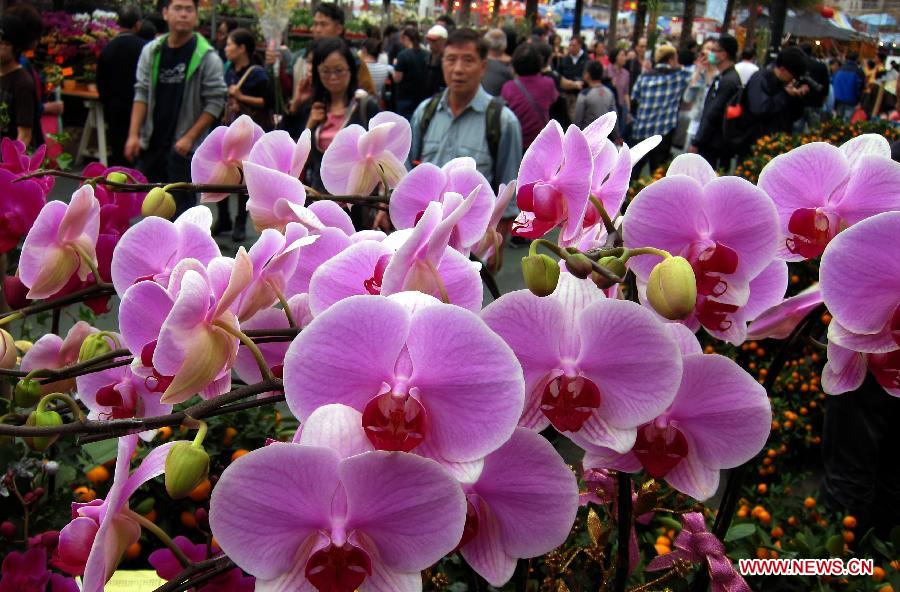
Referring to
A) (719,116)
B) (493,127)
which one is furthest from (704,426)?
(719,116)

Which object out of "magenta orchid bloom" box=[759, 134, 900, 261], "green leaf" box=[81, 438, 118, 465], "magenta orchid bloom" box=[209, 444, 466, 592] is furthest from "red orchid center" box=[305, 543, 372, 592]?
"green leaf" box=[81, 438, 118, 465]

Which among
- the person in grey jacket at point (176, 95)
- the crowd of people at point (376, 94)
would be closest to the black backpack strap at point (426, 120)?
the crowd of people at point (376, 94)

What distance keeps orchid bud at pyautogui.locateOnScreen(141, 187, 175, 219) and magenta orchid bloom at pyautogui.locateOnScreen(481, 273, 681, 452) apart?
37cm

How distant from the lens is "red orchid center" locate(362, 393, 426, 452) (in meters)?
0.37

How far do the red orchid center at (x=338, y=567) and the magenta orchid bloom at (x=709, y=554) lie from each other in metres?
0.28

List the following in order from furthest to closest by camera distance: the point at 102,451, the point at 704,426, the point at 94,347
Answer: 1. the point at 102,451
2. the point at 94,347
3. the point at 704,426

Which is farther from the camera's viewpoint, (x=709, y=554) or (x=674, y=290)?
(x=709, y=554)

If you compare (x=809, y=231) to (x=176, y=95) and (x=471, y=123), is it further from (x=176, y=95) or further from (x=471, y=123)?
(x=176, y=95)

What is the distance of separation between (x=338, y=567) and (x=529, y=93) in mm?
3798

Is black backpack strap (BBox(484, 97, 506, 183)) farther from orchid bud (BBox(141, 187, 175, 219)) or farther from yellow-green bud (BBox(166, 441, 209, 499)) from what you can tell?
yellow-green bud (BBox(166, 441, 209, 499))

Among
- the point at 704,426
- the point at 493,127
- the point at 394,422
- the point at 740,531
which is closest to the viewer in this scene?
the point at 394,422

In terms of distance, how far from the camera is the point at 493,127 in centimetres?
264

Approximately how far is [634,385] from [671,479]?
0.34 feet

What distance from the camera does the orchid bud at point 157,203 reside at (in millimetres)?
673
